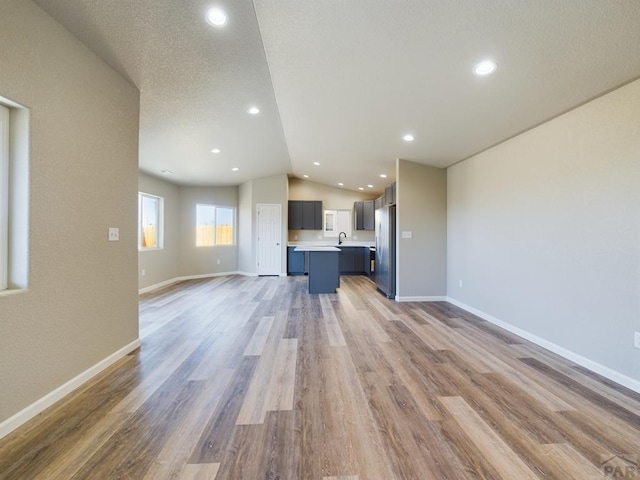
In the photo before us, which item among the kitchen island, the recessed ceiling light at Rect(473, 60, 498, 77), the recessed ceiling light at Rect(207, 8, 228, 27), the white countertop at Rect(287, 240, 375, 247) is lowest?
the kitchen island

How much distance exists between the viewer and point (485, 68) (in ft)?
7.17

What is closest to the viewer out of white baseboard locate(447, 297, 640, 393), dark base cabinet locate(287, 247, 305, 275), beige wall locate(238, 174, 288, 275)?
white baseboard locate(447, 297, 640, 393)

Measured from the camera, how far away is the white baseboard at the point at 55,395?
159cm

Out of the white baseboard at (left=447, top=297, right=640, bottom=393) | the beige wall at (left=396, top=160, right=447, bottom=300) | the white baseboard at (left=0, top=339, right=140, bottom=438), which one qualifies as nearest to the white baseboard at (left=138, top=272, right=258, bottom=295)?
the white baseboard at (left=0, top=339, right=140, bottom=438)

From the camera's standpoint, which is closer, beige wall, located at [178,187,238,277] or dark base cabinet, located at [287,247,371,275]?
beige wall, located at [178,187,238,277]

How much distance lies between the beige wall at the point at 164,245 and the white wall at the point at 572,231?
20.4 feet

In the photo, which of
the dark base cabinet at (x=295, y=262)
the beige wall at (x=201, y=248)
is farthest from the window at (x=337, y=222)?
the beige wall at (x=201, y=248)

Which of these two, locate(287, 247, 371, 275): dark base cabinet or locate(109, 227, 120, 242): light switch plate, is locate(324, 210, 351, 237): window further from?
locate(109, 227, 120, 242): light switch plate

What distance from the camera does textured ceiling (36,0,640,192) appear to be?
1.76 m

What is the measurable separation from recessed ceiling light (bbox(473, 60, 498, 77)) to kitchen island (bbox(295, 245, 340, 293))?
3732 millimetres

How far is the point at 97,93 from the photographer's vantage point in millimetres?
2273

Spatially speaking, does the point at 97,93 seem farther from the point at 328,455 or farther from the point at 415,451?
the point at 415,451

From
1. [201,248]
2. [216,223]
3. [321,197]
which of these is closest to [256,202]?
[216,223]

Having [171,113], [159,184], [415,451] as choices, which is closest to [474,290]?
[415,451]
